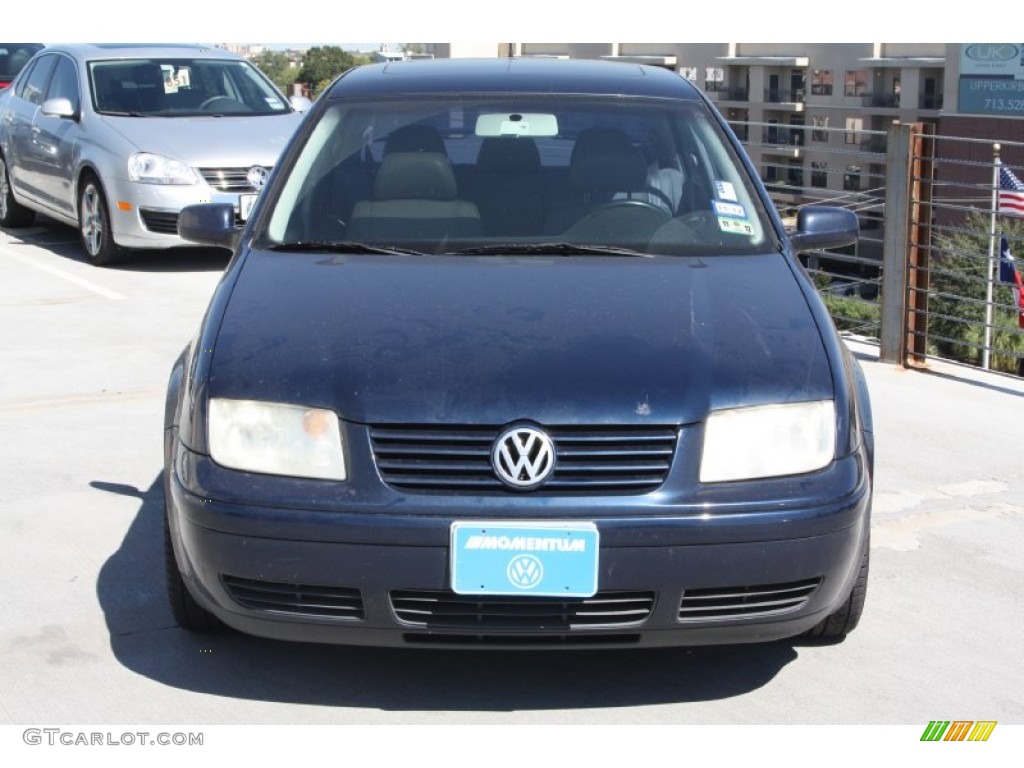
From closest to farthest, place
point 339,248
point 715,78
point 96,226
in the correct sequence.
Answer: point 339,248 → point 96,226 → point 715,78

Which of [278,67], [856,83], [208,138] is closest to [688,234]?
[208,138]

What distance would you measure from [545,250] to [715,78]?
87.8 meters

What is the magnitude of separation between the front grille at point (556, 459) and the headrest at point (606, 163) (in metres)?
1.50

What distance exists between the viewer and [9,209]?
1316 cm

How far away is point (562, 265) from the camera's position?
4.48 m

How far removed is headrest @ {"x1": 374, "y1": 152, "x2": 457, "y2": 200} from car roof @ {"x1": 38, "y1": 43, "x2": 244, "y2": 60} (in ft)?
24.4

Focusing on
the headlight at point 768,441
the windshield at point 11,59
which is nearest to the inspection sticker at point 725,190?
the headlight at point 768,441

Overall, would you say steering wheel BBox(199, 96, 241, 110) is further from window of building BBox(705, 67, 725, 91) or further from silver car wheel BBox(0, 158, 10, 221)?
window of building BBox(705, 67, 725, 91)

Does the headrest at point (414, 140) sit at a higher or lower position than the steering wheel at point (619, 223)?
higher

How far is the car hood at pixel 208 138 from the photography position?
10.8 m

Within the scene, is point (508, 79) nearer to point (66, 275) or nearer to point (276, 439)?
point (276, 439)

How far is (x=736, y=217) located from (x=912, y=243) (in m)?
3.82

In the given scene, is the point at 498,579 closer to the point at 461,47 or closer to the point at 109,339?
the point at 109,339

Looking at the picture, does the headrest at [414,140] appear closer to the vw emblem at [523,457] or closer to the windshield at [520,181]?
the windshield at [520,181]
